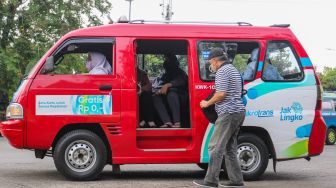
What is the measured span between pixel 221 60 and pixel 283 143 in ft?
6.46

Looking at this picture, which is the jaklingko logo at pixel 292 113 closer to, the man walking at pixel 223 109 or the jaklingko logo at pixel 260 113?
the jaklingko logo at pixel 260 113

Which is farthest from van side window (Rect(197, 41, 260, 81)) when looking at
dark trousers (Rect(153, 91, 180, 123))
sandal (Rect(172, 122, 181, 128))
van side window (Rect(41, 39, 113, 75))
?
van side window (Rect(41, 39, 113, 75))

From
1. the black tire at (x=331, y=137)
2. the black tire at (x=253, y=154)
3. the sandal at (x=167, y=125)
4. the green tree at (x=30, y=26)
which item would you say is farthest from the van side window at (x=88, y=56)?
the green tree at (x=30, y=26)

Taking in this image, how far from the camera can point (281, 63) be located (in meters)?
9.56

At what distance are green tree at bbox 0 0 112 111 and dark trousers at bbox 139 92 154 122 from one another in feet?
60.5

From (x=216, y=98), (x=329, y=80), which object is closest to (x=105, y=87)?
(x=216, y=98)

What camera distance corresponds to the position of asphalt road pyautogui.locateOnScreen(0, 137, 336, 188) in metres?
8.59

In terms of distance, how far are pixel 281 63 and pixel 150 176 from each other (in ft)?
9.07

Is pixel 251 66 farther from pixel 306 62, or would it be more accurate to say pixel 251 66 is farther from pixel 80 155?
pixel 80 155

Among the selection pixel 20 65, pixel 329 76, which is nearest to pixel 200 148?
pixel 20 65

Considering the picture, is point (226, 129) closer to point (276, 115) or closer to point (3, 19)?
point (276, 115)

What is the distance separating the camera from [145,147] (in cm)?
902

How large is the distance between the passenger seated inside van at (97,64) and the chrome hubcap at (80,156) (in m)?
1.08

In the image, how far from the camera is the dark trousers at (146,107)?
31.2ft
